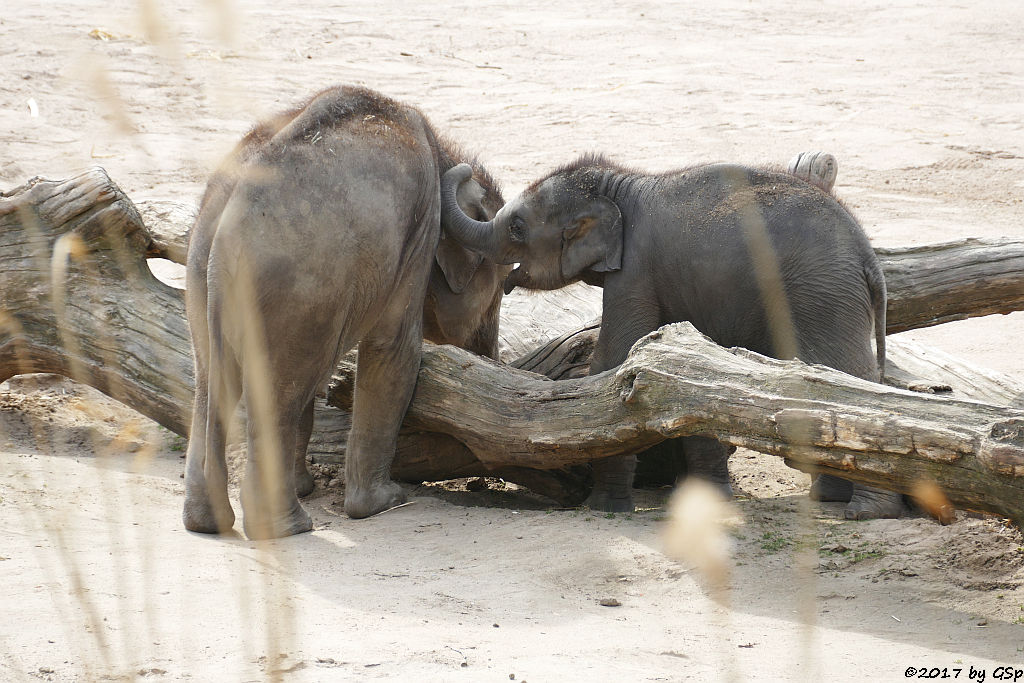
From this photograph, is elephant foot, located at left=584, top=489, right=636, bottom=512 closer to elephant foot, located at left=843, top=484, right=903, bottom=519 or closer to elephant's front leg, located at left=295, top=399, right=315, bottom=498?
elephant foot, located at left=843, top=484, right=903, bottom=519

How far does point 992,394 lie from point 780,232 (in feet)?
5.94

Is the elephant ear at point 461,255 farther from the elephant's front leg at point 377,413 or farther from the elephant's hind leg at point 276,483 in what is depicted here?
the elephant's hind leg at point 276,483

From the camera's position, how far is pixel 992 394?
6.18 meters

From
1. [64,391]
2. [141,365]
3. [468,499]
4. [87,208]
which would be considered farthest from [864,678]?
[64,391]

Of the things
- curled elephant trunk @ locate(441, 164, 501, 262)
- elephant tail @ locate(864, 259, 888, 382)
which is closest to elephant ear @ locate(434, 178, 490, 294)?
curled elephant trunk @ locate(441, 164, 501, 262)

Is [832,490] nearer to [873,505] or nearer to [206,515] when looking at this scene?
[873,505]

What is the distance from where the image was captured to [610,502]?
541 cm

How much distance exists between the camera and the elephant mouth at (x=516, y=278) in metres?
5.96

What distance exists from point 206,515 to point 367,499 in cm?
87

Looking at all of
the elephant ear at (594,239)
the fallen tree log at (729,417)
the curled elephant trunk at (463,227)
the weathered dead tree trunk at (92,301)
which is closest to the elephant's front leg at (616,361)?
the elephant ear at (594,239)

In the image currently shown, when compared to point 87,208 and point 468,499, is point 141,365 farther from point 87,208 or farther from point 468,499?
point 468,499

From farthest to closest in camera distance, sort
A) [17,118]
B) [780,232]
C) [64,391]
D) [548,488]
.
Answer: [17,118] < [64,391] < [548,488] < [780,232]

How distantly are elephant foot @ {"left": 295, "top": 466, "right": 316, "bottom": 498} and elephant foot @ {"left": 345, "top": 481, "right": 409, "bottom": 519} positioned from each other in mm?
331

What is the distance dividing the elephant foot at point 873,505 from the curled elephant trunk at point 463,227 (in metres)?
2.11
